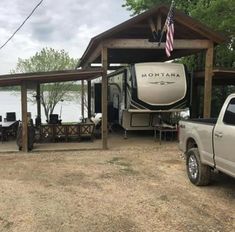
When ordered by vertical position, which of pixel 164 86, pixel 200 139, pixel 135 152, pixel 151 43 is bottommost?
pixel 135 152

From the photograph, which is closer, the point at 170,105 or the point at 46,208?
the point at 46,208

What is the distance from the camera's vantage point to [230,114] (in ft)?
24.8

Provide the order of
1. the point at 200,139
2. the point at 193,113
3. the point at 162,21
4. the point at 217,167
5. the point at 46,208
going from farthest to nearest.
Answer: the point at 193,113 → the point at 162,21 → the point at 200,139 → the point at 217,167 → the point at 46,208

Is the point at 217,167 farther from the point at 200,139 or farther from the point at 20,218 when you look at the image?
the point at 20,218

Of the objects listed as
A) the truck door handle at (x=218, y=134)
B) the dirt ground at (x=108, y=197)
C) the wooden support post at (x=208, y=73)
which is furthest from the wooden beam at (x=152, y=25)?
the truck door handle at (x=218, y=134)

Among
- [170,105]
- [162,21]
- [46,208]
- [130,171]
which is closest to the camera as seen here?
[46,208]

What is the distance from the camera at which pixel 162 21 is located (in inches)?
593

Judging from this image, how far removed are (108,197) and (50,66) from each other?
1048 inches

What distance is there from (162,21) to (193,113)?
22.3 ft

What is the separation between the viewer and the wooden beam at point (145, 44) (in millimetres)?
14461

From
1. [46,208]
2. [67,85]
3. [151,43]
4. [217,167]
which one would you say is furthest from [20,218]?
[67,85]

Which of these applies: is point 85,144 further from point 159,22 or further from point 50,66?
point 50,66

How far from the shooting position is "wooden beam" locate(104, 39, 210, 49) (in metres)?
14.5

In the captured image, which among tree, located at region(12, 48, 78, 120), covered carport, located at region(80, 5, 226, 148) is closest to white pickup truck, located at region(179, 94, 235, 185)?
covered carport, located at region(80, 5, 226, 148)
